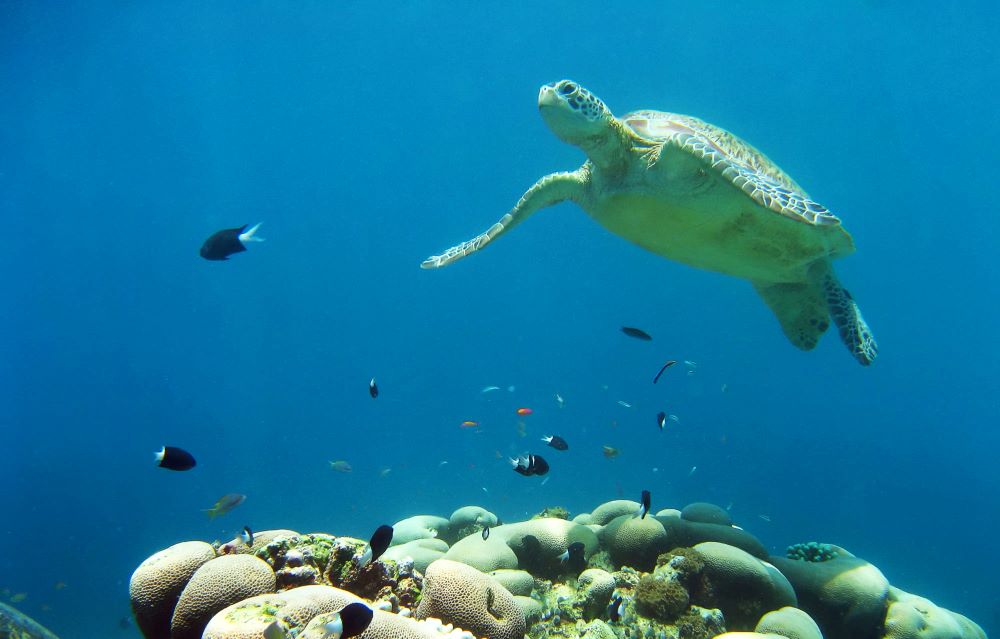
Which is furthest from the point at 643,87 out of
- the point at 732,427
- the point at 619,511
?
the point at 619,511

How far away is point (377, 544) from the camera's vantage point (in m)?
2.87

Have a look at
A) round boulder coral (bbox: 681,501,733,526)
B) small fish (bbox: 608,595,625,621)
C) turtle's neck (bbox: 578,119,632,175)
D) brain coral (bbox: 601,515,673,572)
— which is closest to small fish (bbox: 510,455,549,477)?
brain coral (bbox: 601,515,673,572)

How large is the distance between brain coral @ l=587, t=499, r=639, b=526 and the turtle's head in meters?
4.23

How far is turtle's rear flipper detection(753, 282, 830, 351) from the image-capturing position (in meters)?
7.47

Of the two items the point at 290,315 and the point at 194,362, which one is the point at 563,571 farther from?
the point at 194,362

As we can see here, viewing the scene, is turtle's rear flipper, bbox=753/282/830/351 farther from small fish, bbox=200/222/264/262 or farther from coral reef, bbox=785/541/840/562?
small fish, bbox=200/222/264/262

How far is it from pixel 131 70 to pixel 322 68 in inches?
563

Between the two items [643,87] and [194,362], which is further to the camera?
[194,362]

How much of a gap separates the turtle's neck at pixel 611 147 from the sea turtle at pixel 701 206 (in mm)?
13

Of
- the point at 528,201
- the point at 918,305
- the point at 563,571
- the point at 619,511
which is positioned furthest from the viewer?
the point at 918,305

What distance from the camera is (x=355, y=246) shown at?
5694cm

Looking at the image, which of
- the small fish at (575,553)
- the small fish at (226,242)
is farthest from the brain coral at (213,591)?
the small fish at (226,242)

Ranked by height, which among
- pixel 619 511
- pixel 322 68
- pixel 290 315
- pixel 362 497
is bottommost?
pixel 619 511

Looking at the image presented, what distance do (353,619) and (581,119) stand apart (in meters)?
5.32
